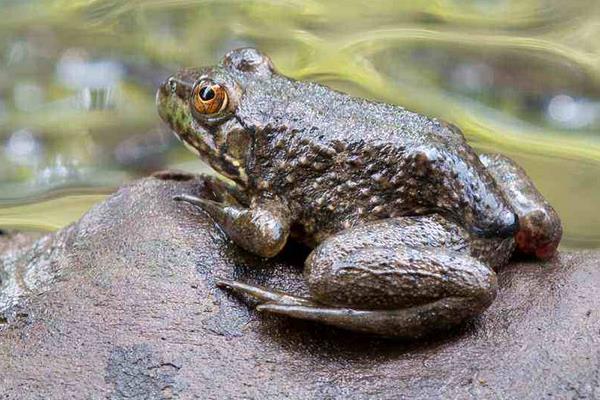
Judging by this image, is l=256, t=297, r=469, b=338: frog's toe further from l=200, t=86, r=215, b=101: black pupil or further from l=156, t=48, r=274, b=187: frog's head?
l=200, t=86, r=215, b=101: black pupil

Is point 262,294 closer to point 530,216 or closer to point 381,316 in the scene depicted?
point 381,316

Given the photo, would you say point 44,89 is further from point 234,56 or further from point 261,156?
point 261,156


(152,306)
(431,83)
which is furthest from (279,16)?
(152,306)

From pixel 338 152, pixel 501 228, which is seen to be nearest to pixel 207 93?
pixel 338 152

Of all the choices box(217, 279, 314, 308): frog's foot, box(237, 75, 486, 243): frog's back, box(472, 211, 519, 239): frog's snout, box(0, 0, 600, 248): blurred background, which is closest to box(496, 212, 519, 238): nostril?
box(472, 211, 519, 239): frog's snout

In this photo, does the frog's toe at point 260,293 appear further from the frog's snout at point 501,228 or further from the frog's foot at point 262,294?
the frog's snout at point 501,228

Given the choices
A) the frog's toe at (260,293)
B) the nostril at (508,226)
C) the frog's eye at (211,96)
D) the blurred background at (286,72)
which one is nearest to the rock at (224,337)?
the frog's toe at (260,293)
